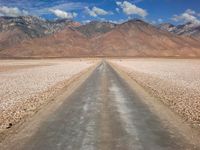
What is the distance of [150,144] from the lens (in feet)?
29.4

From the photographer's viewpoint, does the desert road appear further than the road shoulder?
No

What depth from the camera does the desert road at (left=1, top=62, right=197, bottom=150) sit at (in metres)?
8.84

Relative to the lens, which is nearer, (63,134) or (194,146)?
(194,146)

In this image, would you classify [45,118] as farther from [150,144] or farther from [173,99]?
[173,99]

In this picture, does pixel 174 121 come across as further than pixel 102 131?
Yes

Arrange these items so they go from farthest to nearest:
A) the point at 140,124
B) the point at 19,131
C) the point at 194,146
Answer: the point at 140,124
the point at 19,131
the point at 194,146

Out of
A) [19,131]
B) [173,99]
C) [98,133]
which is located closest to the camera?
[98,133]

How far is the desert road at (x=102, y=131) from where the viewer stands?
884 centimetres

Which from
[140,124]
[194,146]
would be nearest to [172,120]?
[140,124]

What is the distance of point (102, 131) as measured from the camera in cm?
1026

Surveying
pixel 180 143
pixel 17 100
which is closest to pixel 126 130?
pixel 180 143

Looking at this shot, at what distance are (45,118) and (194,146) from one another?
6212 mm

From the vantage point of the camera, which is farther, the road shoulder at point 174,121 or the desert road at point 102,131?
the road shoulder at point 174,121

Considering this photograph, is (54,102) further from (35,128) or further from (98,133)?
(98,133)
